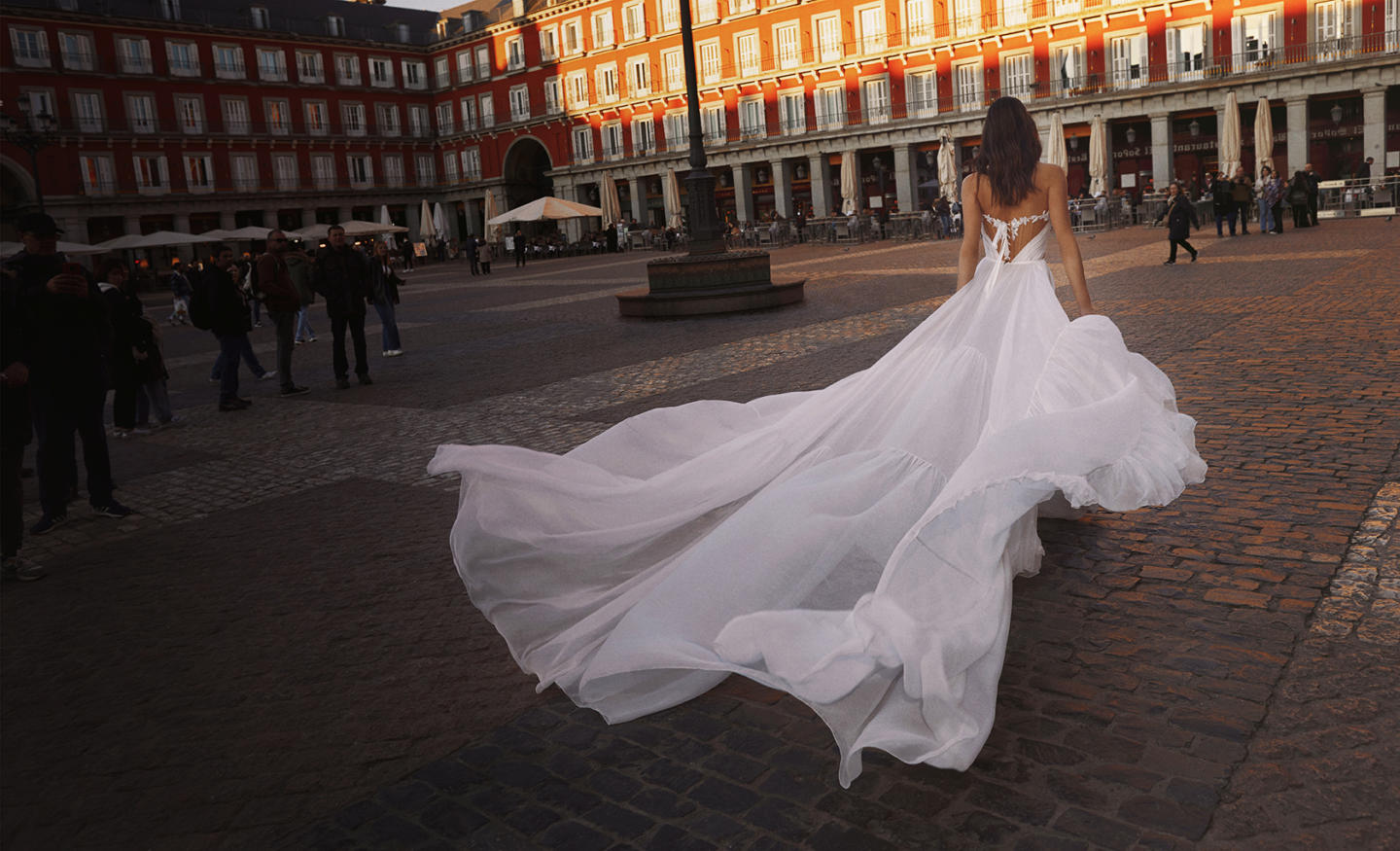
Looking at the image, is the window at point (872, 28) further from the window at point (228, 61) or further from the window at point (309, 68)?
the window at point (228, 61)

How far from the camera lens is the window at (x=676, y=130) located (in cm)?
5003

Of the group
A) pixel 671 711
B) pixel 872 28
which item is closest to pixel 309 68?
pixel 872 28

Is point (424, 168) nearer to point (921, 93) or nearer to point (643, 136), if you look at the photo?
point (643, 136)

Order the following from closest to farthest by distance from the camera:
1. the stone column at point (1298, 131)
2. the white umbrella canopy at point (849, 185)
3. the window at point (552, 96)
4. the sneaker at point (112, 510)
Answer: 1. the sneaker at point (112, 510)
2. the stone column at point (1298, 131)
3. the white umbrella canopy at point (849, 185)
4. the window at point (552, 96)

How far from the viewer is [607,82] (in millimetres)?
52688

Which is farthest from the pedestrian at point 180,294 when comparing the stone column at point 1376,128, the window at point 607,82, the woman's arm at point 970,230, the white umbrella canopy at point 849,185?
the stone column at point 1376,128

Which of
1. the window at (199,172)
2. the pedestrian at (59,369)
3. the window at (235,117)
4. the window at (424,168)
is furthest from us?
the window at (424,168)

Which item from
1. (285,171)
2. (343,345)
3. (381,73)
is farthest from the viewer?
(381,73)

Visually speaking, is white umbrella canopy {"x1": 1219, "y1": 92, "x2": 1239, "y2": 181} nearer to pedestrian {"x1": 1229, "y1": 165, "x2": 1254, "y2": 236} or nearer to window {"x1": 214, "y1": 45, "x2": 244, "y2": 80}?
pedestrian {"x1": 1229, "y1": 165, "x2": 1254, "y2": 236}

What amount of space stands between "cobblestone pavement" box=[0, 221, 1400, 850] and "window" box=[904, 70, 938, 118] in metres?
37.5

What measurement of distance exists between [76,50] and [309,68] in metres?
11.3

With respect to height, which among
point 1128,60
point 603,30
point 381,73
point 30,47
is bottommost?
point 1128,60

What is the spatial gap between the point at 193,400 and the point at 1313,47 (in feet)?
118

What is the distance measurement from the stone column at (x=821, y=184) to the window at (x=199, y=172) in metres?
29.2
